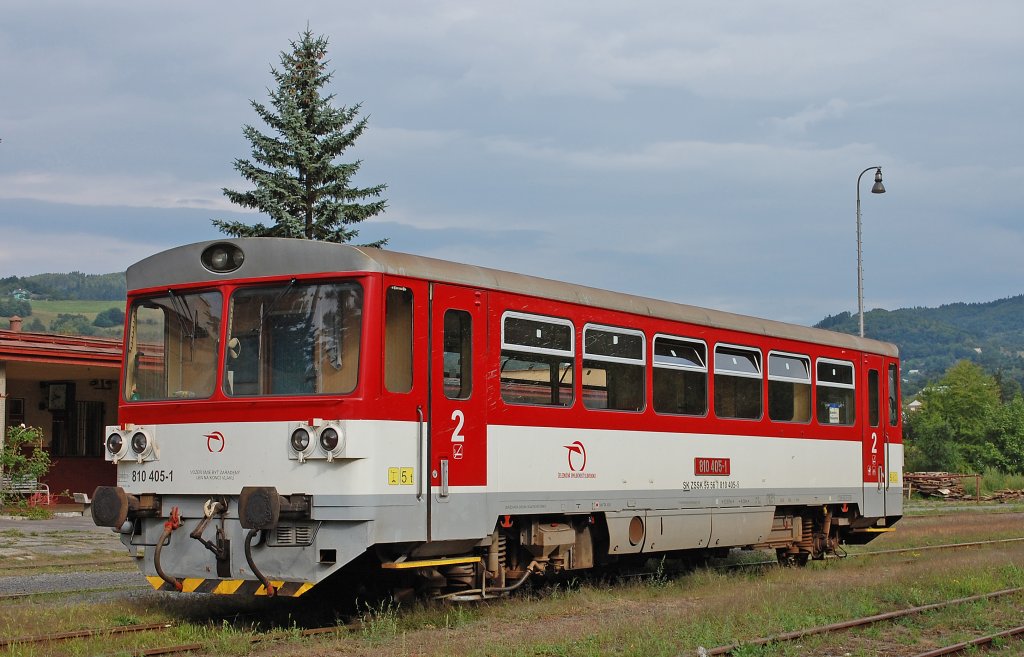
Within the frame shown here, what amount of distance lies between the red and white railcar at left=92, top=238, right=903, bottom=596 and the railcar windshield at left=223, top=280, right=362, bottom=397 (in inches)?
0.7

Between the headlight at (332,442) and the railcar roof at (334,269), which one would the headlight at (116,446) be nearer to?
the railcar roof at (334,269)

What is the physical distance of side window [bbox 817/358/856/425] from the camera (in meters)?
16.6

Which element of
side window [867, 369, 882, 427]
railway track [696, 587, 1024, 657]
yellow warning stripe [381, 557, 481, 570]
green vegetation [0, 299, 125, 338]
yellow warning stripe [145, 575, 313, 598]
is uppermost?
green vegetation [0, 299, 125, 338]

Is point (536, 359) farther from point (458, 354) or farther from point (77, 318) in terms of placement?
point (77, 318)

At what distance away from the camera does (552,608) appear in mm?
12016

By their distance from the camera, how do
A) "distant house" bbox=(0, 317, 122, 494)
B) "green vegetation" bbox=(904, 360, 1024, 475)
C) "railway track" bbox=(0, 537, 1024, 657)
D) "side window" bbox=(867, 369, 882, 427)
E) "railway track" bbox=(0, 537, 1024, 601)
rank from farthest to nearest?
1. "green vegetation" bbox=(904, 360, 1024, 475)
2. "distant house" bbox=(0, 317, 122, 494)
3. "side window" bbox=(867, 369, 882, 427)
4. "railway track" bbox=(0, 537, 1024, 601)
5. "railway track" bbox=(0, 537, 1024, 657)

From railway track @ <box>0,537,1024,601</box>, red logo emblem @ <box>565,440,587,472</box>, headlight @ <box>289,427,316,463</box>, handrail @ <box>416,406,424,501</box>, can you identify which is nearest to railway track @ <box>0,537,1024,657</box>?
railway track @ <box>0,537,1024,601</box>

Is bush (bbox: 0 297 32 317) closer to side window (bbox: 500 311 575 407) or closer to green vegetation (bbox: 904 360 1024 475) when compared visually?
green vegetation (bbox: 904 360 1024 475)

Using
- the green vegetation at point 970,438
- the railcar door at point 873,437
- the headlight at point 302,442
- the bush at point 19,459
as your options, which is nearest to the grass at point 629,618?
the headlight at point 302,442

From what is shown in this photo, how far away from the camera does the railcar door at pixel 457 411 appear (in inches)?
421

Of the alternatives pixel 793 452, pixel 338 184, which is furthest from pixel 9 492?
pixel 793 452

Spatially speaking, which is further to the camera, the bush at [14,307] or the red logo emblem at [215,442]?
the bush at [14,307]

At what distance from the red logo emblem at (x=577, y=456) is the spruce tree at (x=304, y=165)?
19.9 m

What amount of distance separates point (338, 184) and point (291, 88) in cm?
→ 286
